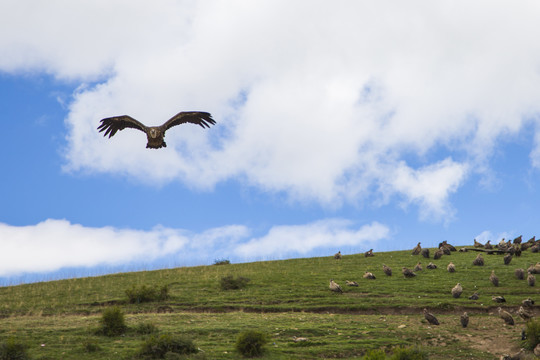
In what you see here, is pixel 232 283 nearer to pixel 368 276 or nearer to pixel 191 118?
pixel 368 276

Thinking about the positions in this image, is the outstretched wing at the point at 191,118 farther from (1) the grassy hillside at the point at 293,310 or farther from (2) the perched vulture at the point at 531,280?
(2) the perched vulture at the point at 531,280

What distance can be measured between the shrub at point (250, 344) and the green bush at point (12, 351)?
9.03m

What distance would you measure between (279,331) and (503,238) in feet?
117

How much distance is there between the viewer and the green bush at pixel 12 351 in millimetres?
23938

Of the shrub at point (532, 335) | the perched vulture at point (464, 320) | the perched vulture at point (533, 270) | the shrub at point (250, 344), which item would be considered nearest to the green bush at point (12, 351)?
the shrub at point (250, 344)

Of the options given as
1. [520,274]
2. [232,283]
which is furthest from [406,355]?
[232,283]

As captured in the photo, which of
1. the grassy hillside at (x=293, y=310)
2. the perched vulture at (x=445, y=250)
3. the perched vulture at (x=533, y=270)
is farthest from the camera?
the perched vulture at (x=445, y=250)

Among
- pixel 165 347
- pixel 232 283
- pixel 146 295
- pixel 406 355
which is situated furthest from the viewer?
pixel 232 283

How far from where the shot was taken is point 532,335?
2644cm

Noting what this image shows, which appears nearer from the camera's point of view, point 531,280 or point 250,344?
point 250,344

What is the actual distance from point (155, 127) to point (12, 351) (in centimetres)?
1121

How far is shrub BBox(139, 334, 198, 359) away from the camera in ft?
81.0

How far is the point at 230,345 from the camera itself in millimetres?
26734

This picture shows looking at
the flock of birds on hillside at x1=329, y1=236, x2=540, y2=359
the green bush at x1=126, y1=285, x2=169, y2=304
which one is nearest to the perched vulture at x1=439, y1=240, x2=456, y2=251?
the flock of birds on hillside at x1=329, y1=236, x2=540, y2=359
